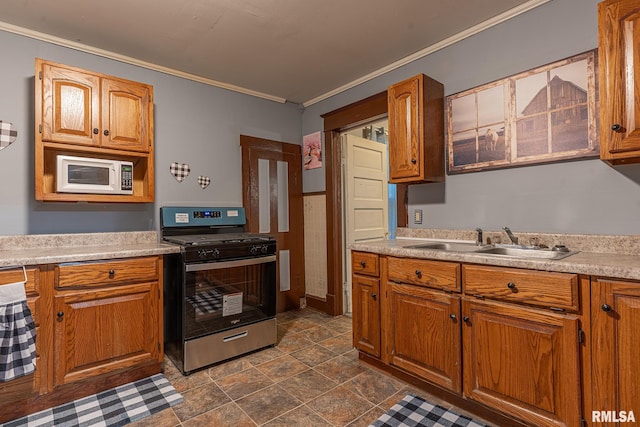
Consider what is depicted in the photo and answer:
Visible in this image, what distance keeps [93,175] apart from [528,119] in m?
3.00

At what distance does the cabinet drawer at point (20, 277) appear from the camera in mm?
1739

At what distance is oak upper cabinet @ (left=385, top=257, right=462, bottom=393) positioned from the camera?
184cm

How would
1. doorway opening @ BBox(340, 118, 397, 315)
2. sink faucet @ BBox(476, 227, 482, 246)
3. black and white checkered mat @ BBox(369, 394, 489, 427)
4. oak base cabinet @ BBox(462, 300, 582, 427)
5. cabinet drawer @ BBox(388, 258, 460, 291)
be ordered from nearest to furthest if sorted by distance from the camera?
oak base cabinet @ BBox(462, 300, 582, 427)
black and white checkered mat @ BBox(369, 394, 489, 427)
cabinet drawer @ BBox(388, 258, 460, 291)
sink faucet @ BBox(476, 227, 482, 246)
doorway opening @ BBox(340, 118, 397, 315)

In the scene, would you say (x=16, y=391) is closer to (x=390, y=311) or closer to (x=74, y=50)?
(x=390, y=311)

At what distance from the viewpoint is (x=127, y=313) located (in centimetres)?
214

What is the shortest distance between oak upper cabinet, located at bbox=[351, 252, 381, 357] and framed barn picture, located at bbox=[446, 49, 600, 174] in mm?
977

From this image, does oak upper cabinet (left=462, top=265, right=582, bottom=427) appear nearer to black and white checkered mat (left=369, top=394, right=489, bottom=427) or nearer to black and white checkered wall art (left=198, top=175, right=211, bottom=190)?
black and white checkered mat (left=369, top=394, right=489, bottom=427)

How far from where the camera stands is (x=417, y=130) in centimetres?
239

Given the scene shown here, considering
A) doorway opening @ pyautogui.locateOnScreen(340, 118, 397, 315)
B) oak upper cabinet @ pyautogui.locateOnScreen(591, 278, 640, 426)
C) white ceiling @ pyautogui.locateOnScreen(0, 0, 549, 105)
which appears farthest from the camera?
doorway opening @ pyautogui.locateOnScreen(340, 118, 397, 315)

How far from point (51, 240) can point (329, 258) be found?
2369 millimetres

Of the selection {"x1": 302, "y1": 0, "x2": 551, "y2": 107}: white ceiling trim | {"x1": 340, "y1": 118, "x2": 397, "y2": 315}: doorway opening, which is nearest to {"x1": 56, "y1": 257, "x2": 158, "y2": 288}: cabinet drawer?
{"x1": 340, "y1": 118, "x2": 397, "y2": 315}: doorway opening

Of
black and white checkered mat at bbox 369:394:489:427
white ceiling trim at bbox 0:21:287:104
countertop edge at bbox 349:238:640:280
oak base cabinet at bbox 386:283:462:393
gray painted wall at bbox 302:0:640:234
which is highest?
white ceiling trim at bbox 0:21:287:104

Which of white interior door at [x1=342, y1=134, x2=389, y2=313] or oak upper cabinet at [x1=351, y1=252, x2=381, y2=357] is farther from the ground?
white interior door at [x1=342, y1=134, x2=389, y2=313]

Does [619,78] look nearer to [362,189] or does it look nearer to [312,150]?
[362,189]
